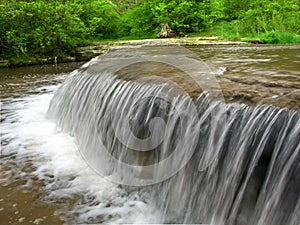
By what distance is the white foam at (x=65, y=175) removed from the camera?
2902 mm

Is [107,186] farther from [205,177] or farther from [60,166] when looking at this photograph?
[205,177]

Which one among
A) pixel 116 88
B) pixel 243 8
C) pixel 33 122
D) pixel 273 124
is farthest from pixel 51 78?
pixel 243 8

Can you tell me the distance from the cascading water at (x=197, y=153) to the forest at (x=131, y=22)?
26.7ft

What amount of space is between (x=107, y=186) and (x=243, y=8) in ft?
72.4

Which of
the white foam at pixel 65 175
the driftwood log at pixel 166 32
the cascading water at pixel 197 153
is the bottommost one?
the white foam at pixel 65 175

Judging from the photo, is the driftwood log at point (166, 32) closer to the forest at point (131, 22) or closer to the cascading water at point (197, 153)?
the forest at point (131, 22)

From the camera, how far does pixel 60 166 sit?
388 centimetres

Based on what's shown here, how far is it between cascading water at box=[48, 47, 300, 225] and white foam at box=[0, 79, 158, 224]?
0.16 metres

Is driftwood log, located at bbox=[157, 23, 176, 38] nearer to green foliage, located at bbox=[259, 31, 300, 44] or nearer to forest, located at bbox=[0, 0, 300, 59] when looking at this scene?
forest, located at bbox=[0, 0, 300, 59]

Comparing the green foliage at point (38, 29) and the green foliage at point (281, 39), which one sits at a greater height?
the green foliage at point (38, 29)

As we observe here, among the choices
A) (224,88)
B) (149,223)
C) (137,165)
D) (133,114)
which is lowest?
(149,223)

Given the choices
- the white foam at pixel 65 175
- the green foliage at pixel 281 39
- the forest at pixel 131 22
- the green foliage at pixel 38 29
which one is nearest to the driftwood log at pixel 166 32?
the forest at pixel 131 22

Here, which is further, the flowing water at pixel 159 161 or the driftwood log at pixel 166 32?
the driftwood log at pixel 166 32

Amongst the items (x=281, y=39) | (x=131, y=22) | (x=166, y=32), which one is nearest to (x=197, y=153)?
(x=281, y=39)
